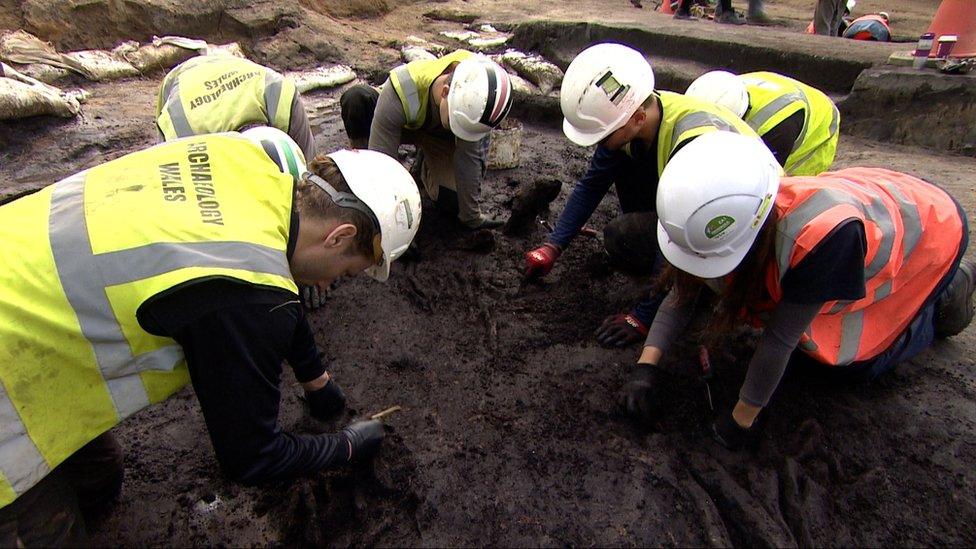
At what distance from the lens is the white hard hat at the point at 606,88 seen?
7.73ft

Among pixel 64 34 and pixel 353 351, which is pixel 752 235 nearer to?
pixel 353 351

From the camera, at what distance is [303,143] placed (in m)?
2.87

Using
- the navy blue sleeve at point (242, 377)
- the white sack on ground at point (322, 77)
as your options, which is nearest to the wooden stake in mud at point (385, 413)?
the navy blue sleeve at point (242, 377)

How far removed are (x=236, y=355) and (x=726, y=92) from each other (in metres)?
2.54

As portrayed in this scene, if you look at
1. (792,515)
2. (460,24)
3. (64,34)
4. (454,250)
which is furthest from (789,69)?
(64,34)

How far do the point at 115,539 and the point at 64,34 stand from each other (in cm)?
533

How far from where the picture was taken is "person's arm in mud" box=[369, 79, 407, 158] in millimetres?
3162

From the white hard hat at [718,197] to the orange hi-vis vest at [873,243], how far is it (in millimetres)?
112

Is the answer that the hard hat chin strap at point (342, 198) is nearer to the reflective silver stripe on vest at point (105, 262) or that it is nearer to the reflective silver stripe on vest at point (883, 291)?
the reflective silver stripe on vest at point (105, 262)

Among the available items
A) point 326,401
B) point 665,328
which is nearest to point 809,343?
point 665,328

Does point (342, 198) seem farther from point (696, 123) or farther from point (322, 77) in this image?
point (322, 77)

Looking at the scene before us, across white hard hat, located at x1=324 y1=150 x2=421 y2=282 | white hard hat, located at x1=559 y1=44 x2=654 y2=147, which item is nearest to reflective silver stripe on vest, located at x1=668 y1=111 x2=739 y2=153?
white hard hat, located at x1=559 y1=44 x2=654 y2=147

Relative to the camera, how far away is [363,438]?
1955 mm

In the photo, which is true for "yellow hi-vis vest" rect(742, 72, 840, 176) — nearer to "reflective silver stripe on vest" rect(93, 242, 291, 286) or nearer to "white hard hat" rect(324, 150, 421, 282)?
"white hard hat" rect(324, 150, 421, 282)
